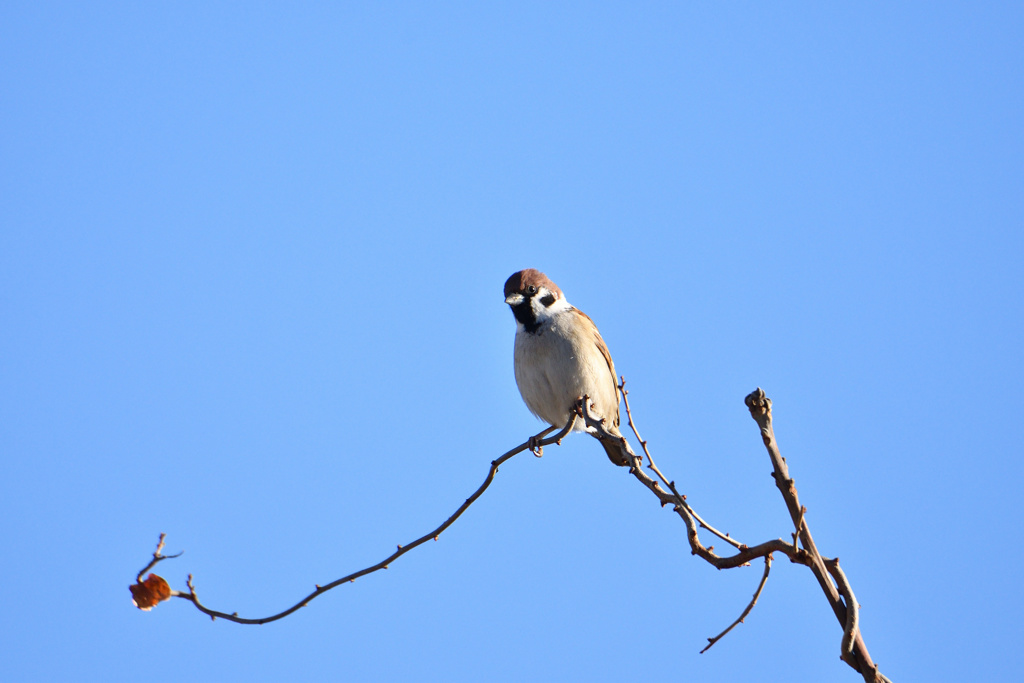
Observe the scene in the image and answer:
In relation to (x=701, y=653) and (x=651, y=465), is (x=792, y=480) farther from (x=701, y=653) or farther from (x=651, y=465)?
(x=651, y=465)

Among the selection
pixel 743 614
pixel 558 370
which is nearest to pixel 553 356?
pixel 558 370

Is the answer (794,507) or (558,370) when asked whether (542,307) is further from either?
(794,507)

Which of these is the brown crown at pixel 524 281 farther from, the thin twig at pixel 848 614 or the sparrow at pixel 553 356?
the thin twig at pixel 848 614

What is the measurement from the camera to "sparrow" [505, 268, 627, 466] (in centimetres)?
525

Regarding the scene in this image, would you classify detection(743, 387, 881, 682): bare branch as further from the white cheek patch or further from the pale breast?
the white cheek patch

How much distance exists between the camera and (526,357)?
5.40 m

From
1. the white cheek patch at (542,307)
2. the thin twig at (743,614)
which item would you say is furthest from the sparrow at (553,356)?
the thin twig at (743,614)

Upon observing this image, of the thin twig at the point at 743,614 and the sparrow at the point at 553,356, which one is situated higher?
the sparrow at the point at 553,356

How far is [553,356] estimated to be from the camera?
5.25 m

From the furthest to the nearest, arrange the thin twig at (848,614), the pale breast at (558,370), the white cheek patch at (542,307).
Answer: the white cheek patch at (542,307)
the pale breast at (558,370)
the thin twig at (848,614)

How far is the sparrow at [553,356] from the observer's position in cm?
525

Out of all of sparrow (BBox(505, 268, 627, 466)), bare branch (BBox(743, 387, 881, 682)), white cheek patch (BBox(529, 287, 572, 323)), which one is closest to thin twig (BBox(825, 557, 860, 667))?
bare branch (BBox(743, 387, 881, 682))

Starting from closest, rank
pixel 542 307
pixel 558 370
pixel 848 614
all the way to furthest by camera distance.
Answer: pixel 848 614
pixel 558 370
pixel 542 307

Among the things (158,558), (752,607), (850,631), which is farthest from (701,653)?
(158,558)
